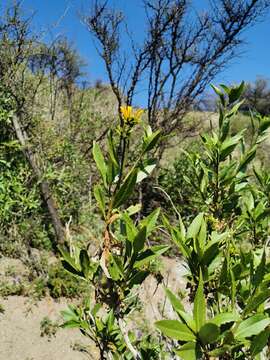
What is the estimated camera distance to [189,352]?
2.08ft

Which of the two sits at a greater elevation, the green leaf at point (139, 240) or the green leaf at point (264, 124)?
the green leaf at point (264, 124)


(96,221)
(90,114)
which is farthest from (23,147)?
(90,114)

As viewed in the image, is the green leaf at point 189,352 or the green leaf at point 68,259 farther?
the green leaf at point 68,259

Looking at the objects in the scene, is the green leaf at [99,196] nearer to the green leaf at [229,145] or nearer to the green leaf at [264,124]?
the green leaf at [229,145]

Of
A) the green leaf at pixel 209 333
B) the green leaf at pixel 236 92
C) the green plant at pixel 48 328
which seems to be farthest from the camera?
the green plant at pixel 48 328

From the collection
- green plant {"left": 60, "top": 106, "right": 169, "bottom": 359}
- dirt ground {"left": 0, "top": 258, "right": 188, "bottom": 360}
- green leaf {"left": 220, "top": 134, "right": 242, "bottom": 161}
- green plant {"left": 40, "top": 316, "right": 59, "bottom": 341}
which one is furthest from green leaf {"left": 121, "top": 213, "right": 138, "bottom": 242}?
green plant {"left": 40, "top": 316, "right": 59, "bottom": 341}

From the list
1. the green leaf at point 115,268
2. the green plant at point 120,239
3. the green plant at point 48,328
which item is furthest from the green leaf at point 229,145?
the green plant at point 48,328

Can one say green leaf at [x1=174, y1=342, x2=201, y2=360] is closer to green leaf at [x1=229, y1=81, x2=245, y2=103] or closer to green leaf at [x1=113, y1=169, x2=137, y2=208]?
green leaf at [x1=113, y1=169, x2=137, y2=208]

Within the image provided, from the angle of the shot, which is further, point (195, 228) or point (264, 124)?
point (264, 124)

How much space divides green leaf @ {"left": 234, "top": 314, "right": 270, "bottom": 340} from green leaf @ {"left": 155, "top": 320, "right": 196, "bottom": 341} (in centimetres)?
8

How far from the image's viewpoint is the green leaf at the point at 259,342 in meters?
0.66

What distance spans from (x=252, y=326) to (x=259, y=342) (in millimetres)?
26

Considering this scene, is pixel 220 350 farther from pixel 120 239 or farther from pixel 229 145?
pixel 229 145

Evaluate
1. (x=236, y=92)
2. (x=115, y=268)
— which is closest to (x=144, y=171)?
(x=115, y=268)
